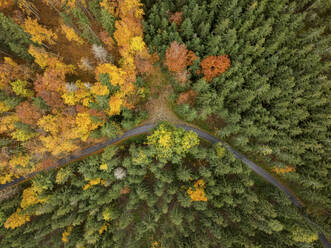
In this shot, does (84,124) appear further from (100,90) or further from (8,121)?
(8,121)

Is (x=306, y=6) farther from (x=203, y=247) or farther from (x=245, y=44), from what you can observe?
(x=203, y=247)

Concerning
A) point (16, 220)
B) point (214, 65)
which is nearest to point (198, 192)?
point (214, 65)

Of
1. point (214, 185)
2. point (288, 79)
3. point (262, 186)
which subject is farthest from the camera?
point (262, 186)

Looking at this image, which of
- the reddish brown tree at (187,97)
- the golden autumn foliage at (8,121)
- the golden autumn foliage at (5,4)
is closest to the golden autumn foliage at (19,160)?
the golden autumn foliage at (8,121)

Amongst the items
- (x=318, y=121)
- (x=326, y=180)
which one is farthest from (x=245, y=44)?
(x=326, y=180)

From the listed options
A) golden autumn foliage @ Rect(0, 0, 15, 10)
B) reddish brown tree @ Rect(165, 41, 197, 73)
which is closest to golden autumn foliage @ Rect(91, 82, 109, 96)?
reddish brown tree @ Rect(165, 41, 197, 73)

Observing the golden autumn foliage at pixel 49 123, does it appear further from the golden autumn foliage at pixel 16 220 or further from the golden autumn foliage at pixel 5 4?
the golden autumn foliage at pixel 5 4
